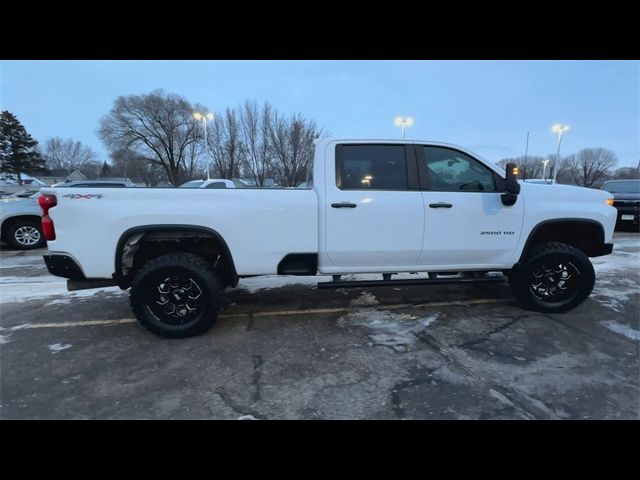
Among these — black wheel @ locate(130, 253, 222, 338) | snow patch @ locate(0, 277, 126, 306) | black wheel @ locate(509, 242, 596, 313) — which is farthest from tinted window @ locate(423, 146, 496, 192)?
snow patch @ locate(0, 277, 126, 306)

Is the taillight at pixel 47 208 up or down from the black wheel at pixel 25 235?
up

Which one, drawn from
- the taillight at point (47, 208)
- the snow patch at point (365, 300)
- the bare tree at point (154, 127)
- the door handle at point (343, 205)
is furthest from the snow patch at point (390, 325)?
the bare tree at point (154, 127)

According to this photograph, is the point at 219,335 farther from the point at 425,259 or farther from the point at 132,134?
the point at 132,134

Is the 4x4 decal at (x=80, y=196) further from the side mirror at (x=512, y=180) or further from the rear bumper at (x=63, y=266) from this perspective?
the side mirror at (x=512, y=180)

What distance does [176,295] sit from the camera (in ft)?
11.5

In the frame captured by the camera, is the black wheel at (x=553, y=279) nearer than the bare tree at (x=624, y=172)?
Yes

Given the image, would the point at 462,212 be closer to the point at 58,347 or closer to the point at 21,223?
the point at 58,347

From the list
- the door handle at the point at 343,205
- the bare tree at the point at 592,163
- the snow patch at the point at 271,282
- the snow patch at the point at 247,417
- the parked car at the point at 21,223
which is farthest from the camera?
the bare tree at the point at 592,163

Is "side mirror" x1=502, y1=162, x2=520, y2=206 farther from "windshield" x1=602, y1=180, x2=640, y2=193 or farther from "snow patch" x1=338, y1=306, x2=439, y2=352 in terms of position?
"windshield" x1=602, y1=180, x2=640, y2=193

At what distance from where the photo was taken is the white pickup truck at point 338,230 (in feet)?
11.0

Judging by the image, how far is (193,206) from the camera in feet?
11.0

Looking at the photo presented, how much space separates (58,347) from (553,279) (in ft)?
17.9

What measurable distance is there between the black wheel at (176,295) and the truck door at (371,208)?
48.7 inches
